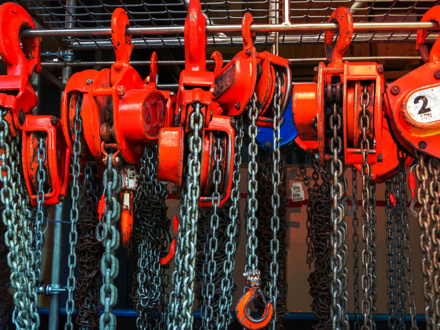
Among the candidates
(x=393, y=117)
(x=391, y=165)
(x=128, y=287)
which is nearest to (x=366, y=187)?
(x=393, y=117)

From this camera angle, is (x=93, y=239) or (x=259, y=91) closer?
(x=259, y=91)

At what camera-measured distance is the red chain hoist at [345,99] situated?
137cm

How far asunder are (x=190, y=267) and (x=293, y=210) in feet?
6.66

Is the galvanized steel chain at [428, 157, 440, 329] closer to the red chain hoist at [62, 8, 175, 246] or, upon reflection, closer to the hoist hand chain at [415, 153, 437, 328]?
the hoist hand chain at [415, 153, 437, 328]

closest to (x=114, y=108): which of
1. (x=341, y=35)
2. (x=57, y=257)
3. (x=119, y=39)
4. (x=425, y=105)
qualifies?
(x=119, y=39)

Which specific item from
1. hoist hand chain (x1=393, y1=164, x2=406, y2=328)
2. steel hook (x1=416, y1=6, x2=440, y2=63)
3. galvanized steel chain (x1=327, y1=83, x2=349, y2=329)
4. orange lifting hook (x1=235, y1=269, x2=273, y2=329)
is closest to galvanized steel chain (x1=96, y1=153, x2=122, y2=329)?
orange lifting hook (x1=235, y1=269, x2=273, y2=329)

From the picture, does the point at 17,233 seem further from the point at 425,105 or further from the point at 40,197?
the point at 425,105

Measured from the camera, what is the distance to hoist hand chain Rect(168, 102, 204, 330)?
130 cm

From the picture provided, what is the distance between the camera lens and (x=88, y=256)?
182cm

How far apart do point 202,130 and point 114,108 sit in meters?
0.35

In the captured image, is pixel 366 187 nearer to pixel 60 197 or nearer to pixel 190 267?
pixel 190 267

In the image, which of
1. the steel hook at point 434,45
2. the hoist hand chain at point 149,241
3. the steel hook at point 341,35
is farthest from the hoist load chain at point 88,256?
the steel hook at point 434,45

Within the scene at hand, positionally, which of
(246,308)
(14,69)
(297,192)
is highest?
(14,69)

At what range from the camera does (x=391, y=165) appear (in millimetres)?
1821
